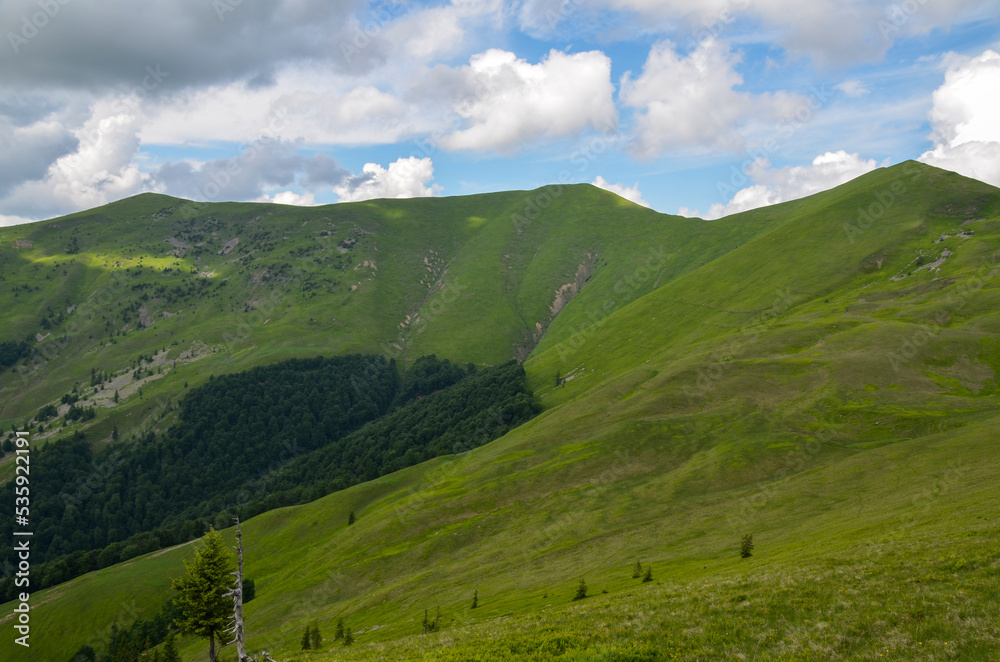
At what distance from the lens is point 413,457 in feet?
585

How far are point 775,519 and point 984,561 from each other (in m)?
41.7

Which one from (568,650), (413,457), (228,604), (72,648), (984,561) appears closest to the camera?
(568,650)

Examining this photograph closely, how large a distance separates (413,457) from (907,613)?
165 m

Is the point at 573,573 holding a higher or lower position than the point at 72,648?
higher

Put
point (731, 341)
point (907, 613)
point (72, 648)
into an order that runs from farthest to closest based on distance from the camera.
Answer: point (731, 341), point (72, 648), point (907, 613)

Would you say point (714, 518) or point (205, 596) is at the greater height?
point (205, 596)

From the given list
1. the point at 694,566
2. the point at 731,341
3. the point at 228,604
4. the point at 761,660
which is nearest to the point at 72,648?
the point at 228,604

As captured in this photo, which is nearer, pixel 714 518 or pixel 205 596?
pixel 205 596

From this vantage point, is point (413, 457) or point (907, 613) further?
point (413, 457)

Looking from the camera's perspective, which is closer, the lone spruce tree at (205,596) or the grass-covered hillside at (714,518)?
the grass-covered hillside at (714,518)

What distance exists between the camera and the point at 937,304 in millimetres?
139375

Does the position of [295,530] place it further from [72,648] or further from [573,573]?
[573,573]

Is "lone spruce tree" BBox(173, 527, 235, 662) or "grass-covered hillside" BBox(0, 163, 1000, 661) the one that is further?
"lone spruce tree" BBox(173, 527, 235, 662)

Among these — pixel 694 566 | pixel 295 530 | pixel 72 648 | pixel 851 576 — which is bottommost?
pixel 72 648
